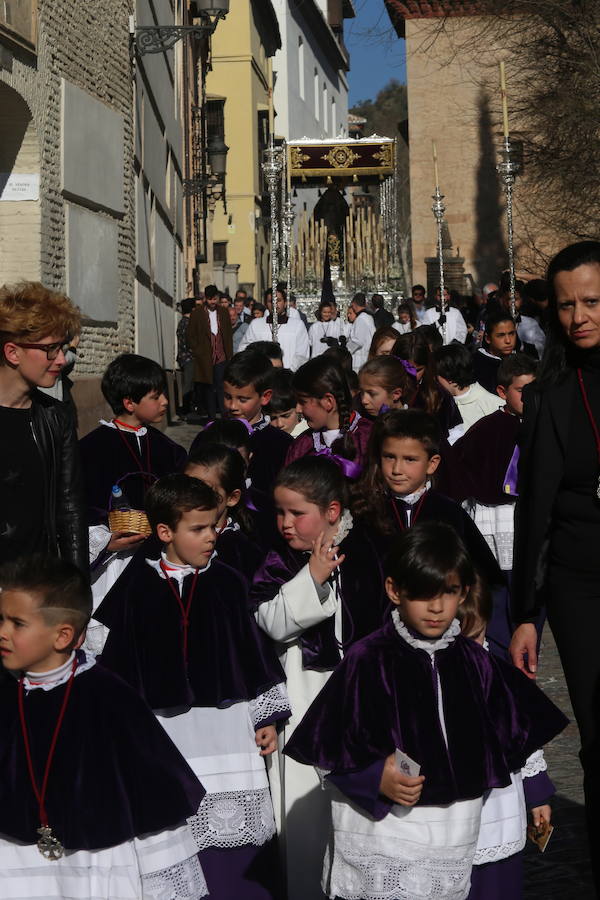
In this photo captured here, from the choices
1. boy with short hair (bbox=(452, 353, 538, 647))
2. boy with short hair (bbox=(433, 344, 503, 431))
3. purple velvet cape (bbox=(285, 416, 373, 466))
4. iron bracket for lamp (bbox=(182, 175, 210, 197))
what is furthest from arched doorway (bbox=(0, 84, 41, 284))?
iron bracket for lamp (bbox=(182, 175, 210, 197))

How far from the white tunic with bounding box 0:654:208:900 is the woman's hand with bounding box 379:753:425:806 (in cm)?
62

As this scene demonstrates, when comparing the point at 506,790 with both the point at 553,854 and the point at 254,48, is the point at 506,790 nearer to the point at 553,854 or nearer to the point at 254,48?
the point at 553,854

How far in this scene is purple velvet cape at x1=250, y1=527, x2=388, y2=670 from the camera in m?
5.48

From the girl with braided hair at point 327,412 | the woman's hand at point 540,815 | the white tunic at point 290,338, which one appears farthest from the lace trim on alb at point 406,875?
the white tunic at point 290,338

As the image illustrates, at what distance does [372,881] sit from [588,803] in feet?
2.41

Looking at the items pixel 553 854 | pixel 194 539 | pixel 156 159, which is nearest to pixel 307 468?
pixel 194 539

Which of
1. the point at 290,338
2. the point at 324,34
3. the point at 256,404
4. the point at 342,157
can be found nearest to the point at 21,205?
the point at 256,404

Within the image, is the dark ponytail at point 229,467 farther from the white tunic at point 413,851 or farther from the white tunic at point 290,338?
the white tunic at point 290,338

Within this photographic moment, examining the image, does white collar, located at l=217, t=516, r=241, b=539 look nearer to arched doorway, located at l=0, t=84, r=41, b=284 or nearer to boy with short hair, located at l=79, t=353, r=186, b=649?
boy with short hair, located at l=79, t=353, r=186, b=649

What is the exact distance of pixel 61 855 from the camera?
4.06 meters

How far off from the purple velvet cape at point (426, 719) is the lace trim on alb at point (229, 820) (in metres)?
0.88

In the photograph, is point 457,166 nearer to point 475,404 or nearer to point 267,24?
point 267,24

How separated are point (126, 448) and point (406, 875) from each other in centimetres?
363

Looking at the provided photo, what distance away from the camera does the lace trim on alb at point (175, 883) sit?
4.14m
